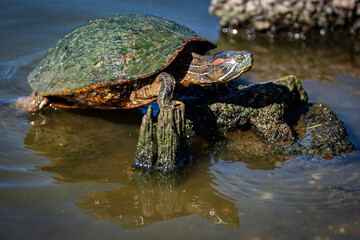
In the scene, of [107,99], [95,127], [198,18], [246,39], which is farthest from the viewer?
[198,18]

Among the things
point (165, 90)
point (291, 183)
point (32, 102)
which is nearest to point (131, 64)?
point (165, 90)

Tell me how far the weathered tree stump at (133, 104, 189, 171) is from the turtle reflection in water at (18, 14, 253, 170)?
21cm

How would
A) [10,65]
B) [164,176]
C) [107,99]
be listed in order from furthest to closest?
[10,65], [107,99], [164,176]

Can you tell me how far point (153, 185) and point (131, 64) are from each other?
4.92 feet

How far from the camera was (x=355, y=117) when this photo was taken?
5.45 metres

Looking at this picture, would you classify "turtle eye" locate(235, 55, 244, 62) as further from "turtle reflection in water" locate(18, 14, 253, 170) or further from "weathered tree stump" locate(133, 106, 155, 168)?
"weathered tree stump" locate(133, 106, 155, 168)

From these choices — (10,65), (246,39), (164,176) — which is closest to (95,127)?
(164,176)

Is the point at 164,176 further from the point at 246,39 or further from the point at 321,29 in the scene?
the point at 321,29

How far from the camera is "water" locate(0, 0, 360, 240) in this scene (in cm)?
334

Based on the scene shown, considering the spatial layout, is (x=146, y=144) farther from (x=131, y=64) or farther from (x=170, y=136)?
(x=131, y=64)

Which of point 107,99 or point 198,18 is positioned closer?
point 107,99

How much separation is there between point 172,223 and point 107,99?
1.96 meters

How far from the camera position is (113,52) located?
450cm

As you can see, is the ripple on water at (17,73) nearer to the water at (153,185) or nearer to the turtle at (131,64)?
the water at (153,185)
